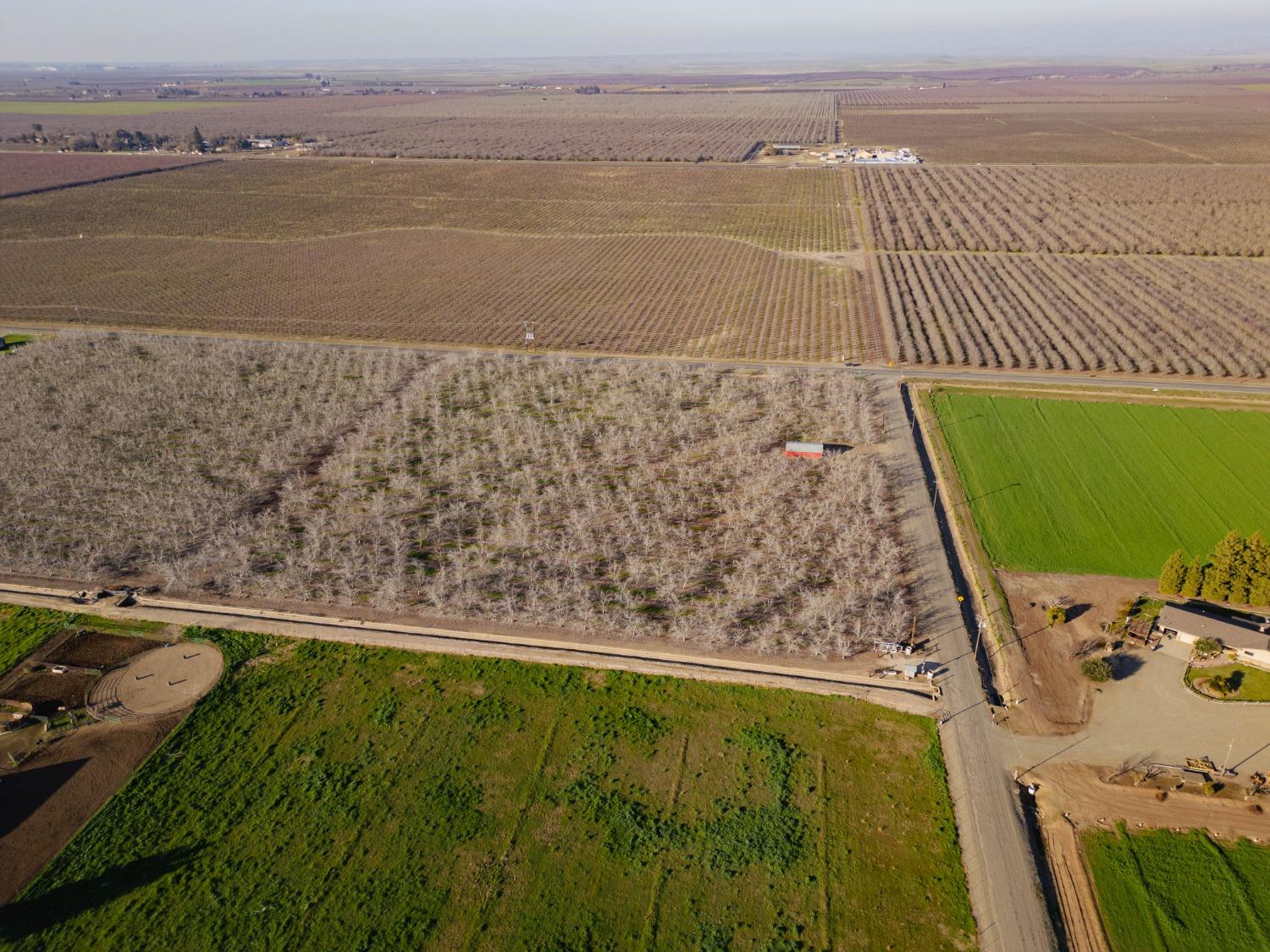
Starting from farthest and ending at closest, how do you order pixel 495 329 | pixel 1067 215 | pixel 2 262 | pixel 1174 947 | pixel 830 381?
pixel 1067 215 < pixel 2 262 < pixel 495 329 < pixel 830 381 < pixel 1174 947

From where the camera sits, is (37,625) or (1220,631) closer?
(1220,631)

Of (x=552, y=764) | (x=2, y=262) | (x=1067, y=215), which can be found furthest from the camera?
(x=1067, y=215)

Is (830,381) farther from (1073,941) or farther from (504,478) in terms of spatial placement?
(1073,941)

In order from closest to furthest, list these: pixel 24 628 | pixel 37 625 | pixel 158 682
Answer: pixel 158 682 < pixel 24 628 < pixel 37 625

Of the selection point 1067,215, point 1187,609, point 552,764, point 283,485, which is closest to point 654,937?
point 552,764

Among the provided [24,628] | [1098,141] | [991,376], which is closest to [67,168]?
[24,628]

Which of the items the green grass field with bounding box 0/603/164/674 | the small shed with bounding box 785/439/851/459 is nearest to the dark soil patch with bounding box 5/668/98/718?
the green grass field with bounding box 0/603/164/674

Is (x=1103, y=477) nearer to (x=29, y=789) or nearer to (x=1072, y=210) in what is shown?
(x=29, y=789)
